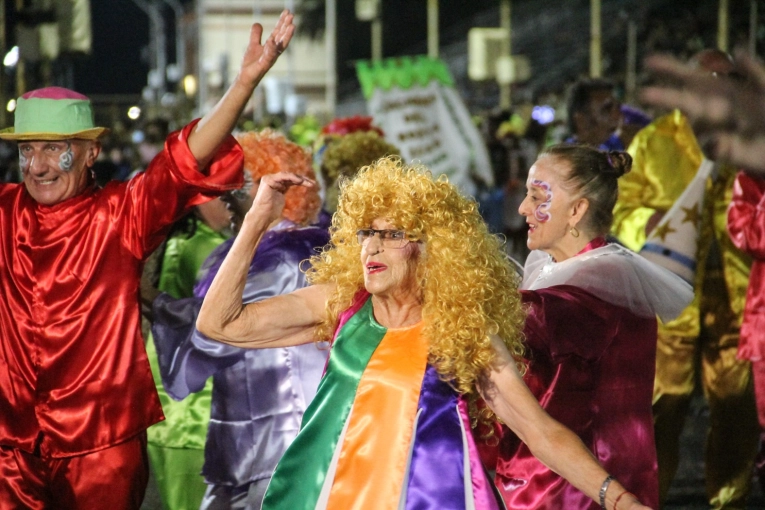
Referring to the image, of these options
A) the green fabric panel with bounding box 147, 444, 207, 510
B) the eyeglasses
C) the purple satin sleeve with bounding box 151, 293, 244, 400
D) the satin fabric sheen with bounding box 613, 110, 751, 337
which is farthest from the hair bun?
the green fabric panel with bounding box 147, 444, 207, 510

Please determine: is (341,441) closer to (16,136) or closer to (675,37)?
(16,136)

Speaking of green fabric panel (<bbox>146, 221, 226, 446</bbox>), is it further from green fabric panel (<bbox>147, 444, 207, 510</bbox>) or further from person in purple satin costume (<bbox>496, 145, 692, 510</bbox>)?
person in purple satin costume (<bbox>496, 145, 692, 510</bbox>)

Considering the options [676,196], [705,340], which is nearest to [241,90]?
[676,196]

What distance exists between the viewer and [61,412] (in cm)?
436

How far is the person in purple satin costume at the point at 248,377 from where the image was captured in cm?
495

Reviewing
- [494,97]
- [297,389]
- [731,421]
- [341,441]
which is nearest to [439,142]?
[731,421]

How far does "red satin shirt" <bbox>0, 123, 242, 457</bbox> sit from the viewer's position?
4355 mm

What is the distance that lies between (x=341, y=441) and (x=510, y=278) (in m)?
0.71

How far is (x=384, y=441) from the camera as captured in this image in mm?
3559

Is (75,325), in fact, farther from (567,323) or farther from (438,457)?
(567,323)

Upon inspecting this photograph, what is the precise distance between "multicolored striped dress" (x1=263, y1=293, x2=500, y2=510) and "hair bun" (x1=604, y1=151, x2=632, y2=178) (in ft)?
4.04

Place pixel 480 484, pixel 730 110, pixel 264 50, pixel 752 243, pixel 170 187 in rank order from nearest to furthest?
pixel 730 110
pixel 480 484
pixel 264 50
pixel 170 187
pixel 752 243

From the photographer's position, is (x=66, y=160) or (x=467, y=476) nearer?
(x=467, y=476)

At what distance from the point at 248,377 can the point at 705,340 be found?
9.99ft
